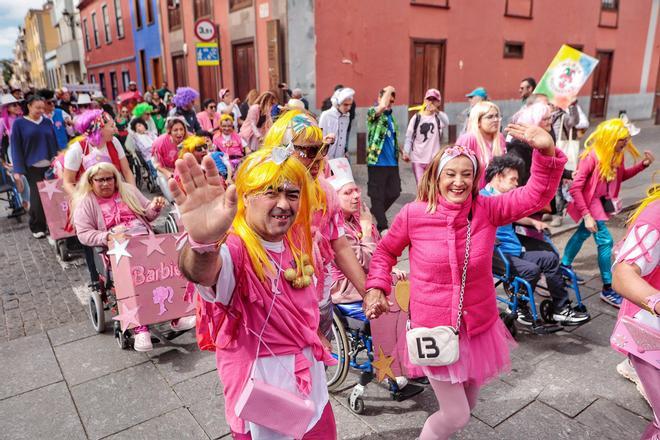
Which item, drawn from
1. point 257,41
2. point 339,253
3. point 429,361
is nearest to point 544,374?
point 429,361

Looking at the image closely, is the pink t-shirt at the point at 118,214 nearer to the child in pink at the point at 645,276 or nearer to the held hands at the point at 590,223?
the child in pink at the point at 645,276

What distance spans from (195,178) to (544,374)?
317 centimetres

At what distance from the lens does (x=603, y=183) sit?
4.68 m

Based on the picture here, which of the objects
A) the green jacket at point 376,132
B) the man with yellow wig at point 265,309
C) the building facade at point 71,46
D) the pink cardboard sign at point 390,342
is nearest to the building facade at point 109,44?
the building facade at point 71,46

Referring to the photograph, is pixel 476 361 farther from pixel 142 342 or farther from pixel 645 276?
pixel 142 342

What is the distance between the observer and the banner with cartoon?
410cm

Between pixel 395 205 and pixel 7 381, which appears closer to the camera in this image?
pixel 7 381

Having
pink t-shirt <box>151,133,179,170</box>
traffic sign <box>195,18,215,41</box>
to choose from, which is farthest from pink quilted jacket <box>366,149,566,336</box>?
traffic sign <box>195,18,215,41</box>

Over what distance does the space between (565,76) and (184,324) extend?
12.8 feet

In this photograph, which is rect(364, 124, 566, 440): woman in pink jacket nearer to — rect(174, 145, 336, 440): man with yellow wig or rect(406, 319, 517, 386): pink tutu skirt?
rect(406, 319, 517, 386): pink tutu skirt

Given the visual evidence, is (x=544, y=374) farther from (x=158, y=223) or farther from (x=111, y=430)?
(x=158, y=223)

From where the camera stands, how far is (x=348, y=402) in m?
3.32

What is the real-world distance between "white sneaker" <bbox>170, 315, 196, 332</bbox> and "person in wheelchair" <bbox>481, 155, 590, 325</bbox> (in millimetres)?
2666

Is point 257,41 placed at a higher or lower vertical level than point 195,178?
higher
